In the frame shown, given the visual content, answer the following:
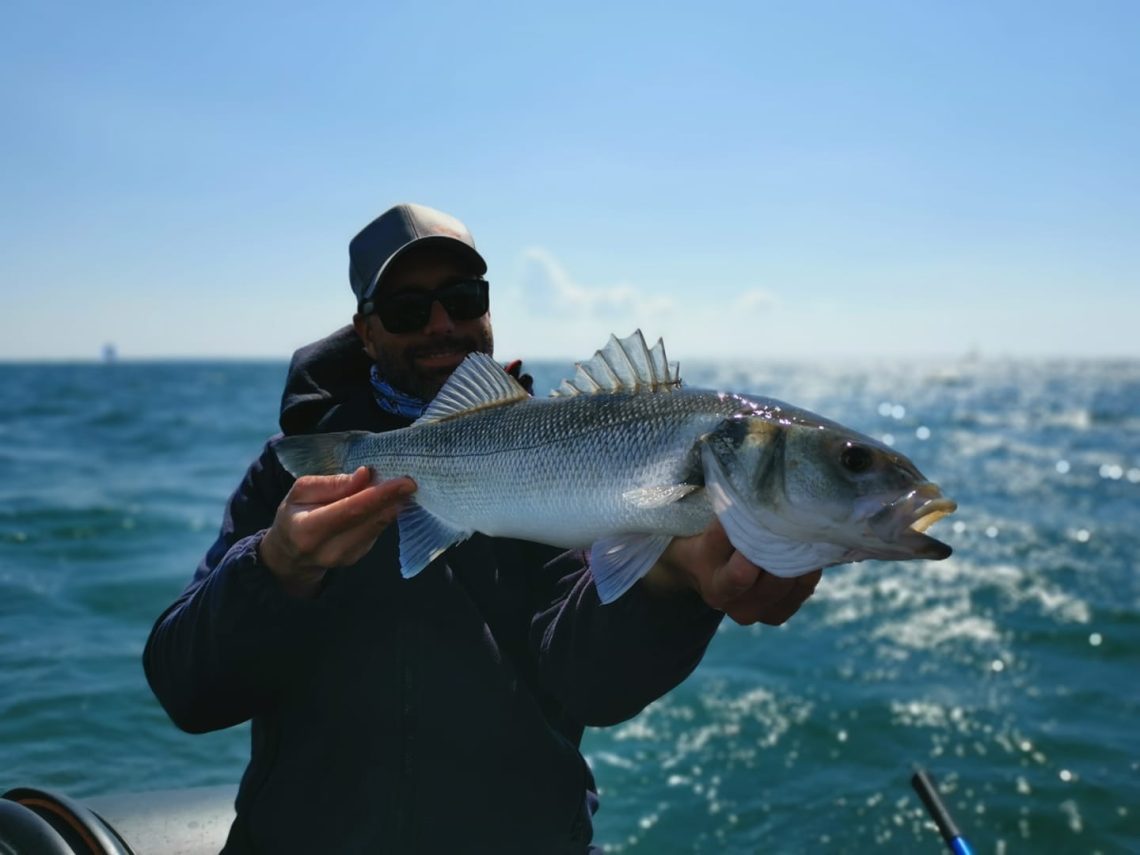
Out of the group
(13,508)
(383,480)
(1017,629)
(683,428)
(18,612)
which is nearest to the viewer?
(683,428)

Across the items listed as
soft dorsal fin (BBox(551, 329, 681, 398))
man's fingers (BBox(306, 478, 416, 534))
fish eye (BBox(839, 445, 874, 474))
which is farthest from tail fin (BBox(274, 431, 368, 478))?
fish eye (BBox(839, 445, 874, 474))

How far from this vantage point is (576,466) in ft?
8.85

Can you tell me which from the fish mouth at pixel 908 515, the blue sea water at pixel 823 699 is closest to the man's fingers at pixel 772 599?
the fish mouth at pixel 908 515

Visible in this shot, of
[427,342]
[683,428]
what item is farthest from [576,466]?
[427,342]

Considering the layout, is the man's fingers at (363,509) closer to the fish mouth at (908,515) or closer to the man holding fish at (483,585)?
the man holding fish at (483,585)

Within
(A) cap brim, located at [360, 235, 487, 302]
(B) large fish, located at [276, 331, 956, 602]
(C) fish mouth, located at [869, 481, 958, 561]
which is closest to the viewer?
(C) fish mouth, located at [869, 481, 958, 561]

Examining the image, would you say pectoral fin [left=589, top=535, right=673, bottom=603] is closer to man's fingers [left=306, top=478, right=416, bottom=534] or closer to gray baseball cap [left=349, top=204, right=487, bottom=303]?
man's fingers [left=306, top=478, right=416, bottom=534]

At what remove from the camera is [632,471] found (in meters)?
2.58

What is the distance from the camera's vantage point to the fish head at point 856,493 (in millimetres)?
2195

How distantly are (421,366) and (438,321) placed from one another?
0.19 metres

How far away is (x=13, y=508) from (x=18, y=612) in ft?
21.6

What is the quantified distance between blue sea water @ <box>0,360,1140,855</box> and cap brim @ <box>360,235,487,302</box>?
14.6 ft

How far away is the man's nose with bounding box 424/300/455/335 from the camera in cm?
345

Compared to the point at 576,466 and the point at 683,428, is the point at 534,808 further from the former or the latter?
the point at 683,428
